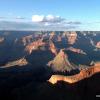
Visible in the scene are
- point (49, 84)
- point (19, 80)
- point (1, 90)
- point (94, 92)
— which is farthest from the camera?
point (19, 80)

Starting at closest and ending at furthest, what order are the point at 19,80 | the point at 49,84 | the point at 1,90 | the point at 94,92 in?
the point at 94,92 < the point at 49,84 < the point at 1,90 < the point at 19,80

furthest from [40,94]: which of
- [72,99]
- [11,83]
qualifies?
[11,83]

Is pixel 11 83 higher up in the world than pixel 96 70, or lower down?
lower down

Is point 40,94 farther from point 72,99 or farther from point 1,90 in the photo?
point 1,90

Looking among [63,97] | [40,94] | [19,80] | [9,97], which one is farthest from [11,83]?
[63,97]

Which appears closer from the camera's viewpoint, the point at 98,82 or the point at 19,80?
the point at 98,82

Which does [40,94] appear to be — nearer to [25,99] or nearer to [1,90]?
[25,99]

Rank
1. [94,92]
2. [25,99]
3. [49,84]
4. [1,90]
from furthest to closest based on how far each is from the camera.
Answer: [1,90], [49,84], [25,99], [94,92]

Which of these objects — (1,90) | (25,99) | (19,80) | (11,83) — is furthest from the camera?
(19,80)

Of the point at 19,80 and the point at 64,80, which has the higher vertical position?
the point at 64,80
